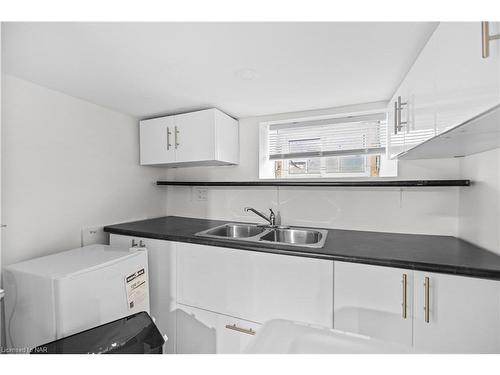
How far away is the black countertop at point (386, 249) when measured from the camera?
1.21 metres

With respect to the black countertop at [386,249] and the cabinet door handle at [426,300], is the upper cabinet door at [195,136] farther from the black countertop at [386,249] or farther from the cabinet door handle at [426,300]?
the cabinet door handle at [426,300]

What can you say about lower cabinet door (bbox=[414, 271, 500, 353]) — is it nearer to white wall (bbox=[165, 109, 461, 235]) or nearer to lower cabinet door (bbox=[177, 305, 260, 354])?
white wall (bbox=[165, 109, 461, 235])

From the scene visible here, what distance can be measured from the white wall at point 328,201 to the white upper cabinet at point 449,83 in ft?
2.33

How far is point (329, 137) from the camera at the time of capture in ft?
7.29

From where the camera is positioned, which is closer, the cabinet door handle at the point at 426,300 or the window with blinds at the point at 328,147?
the cabinet door handle at the point at 426,300

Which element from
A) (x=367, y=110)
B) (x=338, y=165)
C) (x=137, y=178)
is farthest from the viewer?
(x=137, y=178)

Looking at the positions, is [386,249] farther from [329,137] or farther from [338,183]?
[329,137]

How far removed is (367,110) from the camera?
2027mm

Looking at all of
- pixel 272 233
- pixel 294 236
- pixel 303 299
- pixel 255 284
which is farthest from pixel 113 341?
pixel 294 236

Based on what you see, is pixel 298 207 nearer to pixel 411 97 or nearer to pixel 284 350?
pixel 411 97

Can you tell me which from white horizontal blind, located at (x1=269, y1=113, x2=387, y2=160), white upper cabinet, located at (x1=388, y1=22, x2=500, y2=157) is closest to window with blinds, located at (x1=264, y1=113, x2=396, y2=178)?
white horizontal blind, located at (x1=269, y1=113, x2=387, y2=160)

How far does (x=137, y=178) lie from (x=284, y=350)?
240cm

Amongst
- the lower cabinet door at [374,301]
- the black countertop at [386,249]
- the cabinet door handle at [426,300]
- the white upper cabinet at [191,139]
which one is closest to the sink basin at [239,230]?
the black countertop at [386,249]
